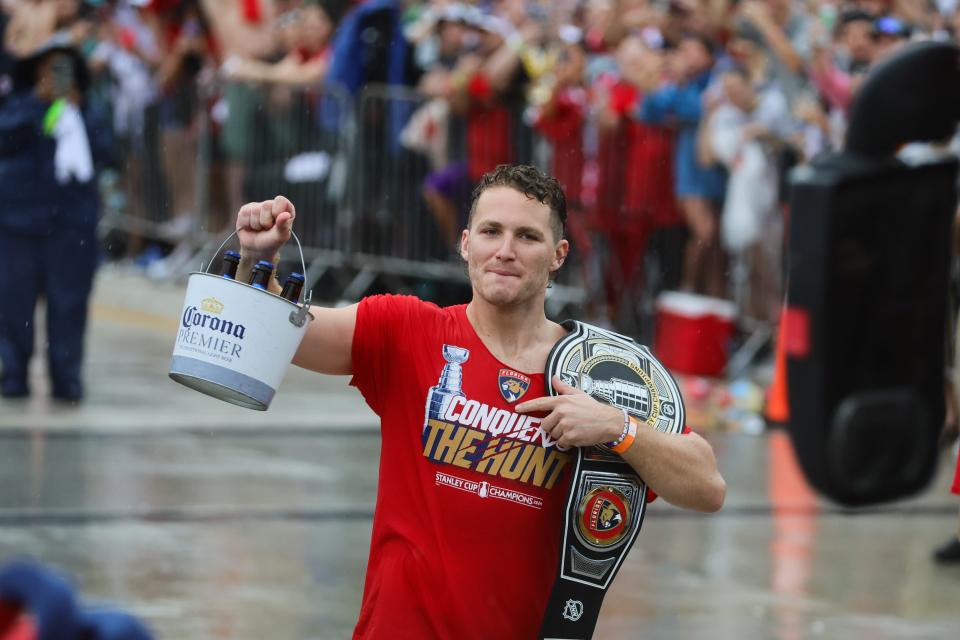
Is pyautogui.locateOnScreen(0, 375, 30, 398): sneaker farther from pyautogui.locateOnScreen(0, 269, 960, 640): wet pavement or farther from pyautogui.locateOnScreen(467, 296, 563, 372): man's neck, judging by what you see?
pyautogui.locateOnScreen(467, 296, 563, 372): man's neck

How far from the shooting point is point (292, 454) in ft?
33.2

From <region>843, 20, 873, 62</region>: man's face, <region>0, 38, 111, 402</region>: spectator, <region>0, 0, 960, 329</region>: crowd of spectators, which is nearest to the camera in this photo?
<region>843, 20, 873, 62</region>: man's face

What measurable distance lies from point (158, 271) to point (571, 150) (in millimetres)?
5173

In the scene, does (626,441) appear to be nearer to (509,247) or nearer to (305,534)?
(509,247)

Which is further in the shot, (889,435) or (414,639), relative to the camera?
(414,639)

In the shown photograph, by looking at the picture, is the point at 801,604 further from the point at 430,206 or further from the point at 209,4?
the point at 209,4

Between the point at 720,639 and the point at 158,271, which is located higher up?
the point at 158,271

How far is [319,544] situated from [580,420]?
407 cm

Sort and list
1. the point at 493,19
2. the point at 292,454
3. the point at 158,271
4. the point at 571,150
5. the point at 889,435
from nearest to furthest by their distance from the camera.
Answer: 1. the point at 889,435
2. the point at 292,454
3. the point at 571,150
4. the point at 493,19
5. the point at 158,271

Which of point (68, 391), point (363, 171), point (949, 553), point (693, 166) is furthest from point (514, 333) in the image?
point (363, 171)

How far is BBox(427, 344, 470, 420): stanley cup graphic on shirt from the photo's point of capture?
4367 mm

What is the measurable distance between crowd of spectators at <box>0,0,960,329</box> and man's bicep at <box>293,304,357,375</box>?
6.26m

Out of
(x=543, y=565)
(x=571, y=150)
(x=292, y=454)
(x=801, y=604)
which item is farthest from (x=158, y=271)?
(x=543, y=565)

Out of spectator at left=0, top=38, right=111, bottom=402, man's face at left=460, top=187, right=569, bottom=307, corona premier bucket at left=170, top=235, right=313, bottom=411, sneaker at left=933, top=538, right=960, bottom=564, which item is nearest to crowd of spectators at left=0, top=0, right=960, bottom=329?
spectator at left=0, top=38, right=111, bottom=402
